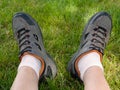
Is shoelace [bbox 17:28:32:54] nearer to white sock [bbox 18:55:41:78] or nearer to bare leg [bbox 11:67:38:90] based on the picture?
white sock [bbox 18:55:41:78]

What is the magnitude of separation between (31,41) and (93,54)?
445mm

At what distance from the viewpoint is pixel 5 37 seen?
93.8 inches

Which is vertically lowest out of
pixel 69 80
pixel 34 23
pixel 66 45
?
pixel 69 80

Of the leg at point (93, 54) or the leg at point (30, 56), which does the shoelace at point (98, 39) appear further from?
the leg at point (30, 56)

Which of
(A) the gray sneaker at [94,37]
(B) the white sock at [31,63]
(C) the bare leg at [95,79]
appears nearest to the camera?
(C) the bare leg at [95,79]

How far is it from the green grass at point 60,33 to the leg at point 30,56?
0.10 meters

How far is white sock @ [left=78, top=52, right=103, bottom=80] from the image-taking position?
1.90m

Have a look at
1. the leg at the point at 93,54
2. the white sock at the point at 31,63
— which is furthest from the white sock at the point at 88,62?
the white sock at the point at 31,63

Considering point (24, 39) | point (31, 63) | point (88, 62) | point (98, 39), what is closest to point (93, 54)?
point (88, 62)

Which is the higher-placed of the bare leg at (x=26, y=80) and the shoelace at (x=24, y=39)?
the shoelace at (x=24, y=39)

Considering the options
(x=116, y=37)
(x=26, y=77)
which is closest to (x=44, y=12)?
(x=116, y=37)

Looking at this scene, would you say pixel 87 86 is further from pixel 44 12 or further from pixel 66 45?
pixel 44 12

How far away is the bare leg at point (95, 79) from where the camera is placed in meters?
1.69

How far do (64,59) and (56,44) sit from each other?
15 centimetres
